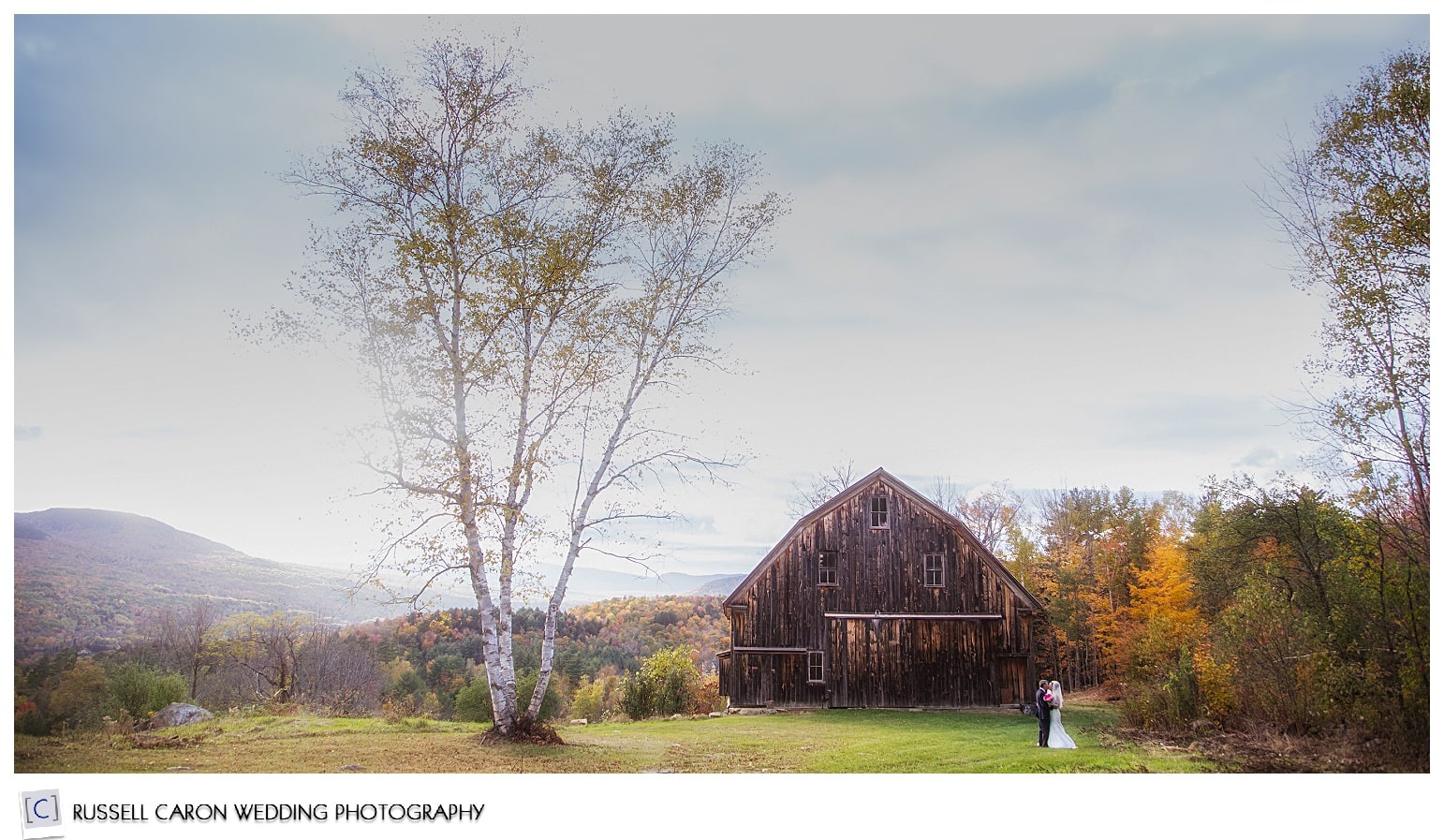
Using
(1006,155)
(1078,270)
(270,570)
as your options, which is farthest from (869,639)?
(270,570)

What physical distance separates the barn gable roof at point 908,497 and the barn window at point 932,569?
70 centimetres

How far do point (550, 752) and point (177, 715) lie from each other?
5.04 m

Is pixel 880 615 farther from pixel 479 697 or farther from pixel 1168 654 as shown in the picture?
pixel 479 697

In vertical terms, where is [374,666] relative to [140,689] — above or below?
below

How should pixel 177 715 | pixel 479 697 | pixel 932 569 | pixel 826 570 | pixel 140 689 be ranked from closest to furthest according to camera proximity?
1. pixel 140 689
2. pixel 177 715
3. pixel 479 697
4. pixel 932 569
5. pixel 826 570

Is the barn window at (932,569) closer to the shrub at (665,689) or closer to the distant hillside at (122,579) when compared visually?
the shrub at (665,689)

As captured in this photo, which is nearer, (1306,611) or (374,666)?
(1306,611)

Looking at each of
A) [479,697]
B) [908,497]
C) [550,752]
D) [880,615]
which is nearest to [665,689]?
[479,697]

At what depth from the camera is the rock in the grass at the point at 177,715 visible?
30.8 ft

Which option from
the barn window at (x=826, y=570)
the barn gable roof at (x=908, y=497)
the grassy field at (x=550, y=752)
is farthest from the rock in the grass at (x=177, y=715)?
the barn window at (x=826, y=570)

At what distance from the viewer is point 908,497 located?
1480cm
